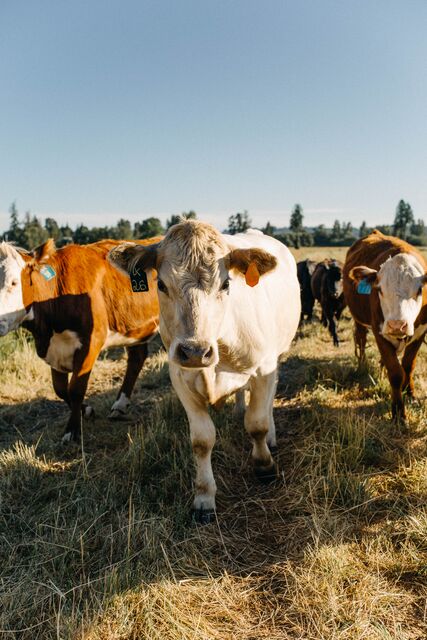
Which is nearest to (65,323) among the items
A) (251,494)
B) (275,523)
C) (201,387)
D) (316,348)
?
(201,387)

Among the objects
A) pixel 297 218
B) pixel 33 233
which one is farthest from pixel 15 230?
pixel 297 218

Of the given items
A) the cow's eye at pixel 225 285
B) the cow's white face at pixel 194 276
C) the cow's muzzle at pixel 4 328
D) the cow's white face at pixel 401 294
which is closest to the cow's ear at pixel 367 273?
the cow's white face at pixel 401 294

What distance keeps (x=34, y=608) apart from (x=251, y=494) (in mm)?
1660

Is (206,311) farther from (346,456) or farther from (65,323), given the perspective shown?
(65,323)

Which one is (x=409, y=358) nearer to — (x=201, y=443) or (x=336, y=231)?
(x=201, y=443)

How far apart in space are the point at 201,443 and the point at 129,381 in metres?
2.50

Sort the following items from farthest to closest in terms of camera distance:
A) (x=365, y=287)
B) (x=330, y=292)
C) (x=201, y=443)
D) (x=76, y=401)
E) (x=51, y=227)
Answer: (x=51, y=227)
(x=330, y=292)
(x=365, y=287)
(x=76, y=401)
(x=201, y=443)

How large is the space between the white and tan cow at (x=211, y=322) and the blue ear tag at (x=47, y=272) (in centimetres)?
167

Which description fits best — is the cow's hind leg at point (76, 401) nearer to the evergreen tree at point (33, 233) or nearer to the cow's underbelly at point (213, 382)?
the cow's underbelly at point (213, 382)

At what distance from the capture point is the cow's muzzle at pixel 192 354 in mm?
2482

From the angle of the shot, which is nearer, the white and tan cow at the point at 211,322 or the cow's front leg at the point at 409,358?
the white and tan cow at the point at 211,322

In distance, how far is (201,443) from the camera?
10.9 feet

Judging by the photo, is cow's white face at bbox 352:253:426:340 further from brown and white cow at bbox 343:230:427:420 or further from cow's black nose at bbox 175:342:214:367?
cow's black nose at bbox 175:342:214:367

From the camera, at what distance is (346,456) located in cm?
366
